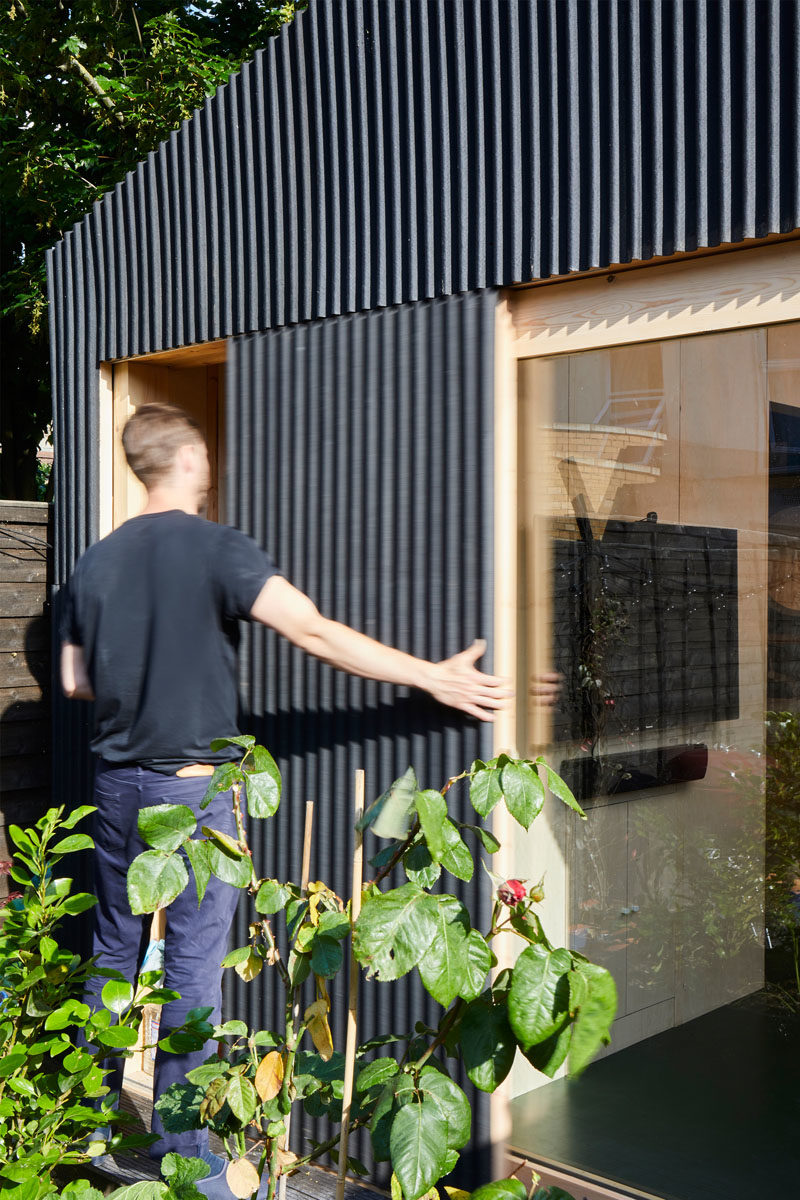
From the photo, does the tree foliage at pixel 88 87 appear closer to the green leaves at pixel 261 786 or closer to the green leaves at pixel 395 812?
the green leaves at pixel 261 786

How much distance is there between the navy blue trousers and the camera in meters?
2.96

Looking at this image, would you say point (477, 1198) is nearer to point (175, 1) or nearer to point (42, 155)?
point (42, 155)

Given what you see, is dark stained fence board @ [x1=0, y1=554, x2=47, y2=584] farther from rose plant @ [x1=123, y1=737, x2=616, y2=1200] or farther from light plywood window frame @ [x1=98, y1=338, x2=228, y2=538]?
rose plant @ [x1=123, y1=737, x2=616, y2=1200]

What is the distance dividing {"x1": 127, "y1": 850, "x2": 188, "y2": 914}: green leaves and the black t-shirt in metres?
1.12

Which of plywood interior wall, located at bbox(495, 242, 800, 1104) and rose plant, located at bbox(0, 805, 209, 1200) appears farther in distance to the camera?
plywood interior wall, located at bbox(495, 242, 800, 1104)

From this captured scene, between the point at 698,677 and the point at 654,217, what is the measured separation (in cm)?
157

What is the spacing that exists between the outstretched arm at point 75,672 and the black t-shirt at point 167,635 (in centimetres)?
15

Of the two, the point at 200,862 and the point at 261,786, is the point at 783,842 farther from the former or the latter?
the point at 200,862

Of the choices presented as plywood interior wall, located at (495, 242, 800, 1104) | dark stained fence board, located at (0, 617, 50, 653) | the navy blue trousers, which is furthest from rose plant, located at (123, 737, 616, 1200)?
dark stained fence board, located at (0, 617, 50, 653)

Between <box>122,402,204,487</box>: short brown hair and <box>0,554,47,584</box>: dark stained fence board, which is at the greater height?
<box>122,402,204,487</box>: short brown hair

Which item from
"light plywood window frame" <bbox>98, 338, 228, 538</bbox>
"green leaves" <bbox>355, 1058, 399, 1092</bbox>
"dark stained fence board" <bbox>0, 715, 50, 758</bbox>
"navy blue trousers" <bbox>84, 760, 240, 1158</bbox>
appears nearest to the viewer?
"green leaves" <bbox>355, 1058, 399, 1092</bbox>

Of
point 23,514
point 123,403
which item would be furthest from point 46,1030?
point 23,514

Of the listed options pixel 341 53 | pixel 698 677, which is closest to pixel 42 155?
pixel 341 53

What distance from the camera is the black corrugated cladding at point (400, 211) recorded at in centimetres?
257
